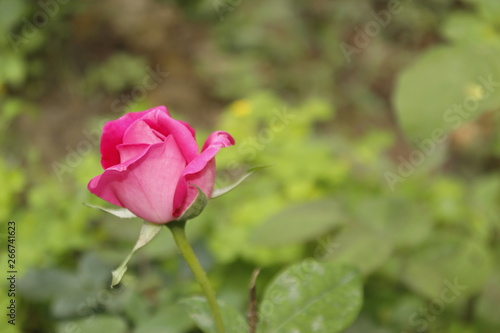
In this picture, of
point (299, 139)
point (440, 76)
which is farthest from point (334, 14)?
point (440, 76)

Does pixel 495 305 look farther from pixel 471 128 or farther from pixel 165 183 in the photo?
pixel 471 128

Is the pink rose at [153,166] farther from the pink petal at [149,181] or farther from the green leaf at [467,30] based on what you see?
the green leaf at [467,30]

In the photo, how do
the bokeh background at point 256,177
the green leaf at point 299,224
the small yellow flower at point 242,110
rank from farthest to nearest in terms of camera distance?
the small yellow flower at point 242,110 < the green leaf at point 299,224 < the bokeh background at point 256,177

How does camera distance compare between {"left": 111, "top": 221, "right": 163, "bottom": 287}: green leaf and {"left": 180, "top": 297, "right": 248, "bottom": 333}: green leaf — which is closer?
{"left": 111, "top": 221, "right": 163, "bottom": 287}: green leaf

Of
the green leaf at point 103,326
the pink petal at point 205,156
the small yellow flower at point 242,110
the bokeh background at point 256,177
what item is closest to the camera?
the pink petal at point 205,156

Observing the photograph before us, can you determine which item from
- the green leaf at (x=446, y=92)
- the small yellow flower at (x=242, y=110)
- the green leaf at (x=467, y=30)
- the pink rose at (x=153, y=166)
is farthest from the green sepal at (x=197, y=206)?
the small yellow flower at (x=242, y=110)

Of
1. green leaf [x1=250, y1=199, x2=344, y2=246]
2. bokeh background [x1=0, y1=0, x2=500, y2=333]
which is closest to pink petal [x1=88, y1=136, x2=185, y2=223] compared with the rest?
bokeh background [x1=0, y1=0, x2=500, y2=333]

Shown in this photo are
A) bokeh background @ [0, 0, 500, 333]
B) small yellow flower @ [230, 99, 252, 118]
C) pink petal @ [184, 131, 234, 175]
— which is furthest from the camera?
small yellow flower @ [230, 99, 252, 118]

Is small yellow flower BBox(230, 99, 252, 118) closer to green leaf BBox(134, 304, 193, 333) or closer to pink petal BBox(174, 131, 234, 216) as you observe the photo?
green leaf BBox(134, 304, 193, 333)
